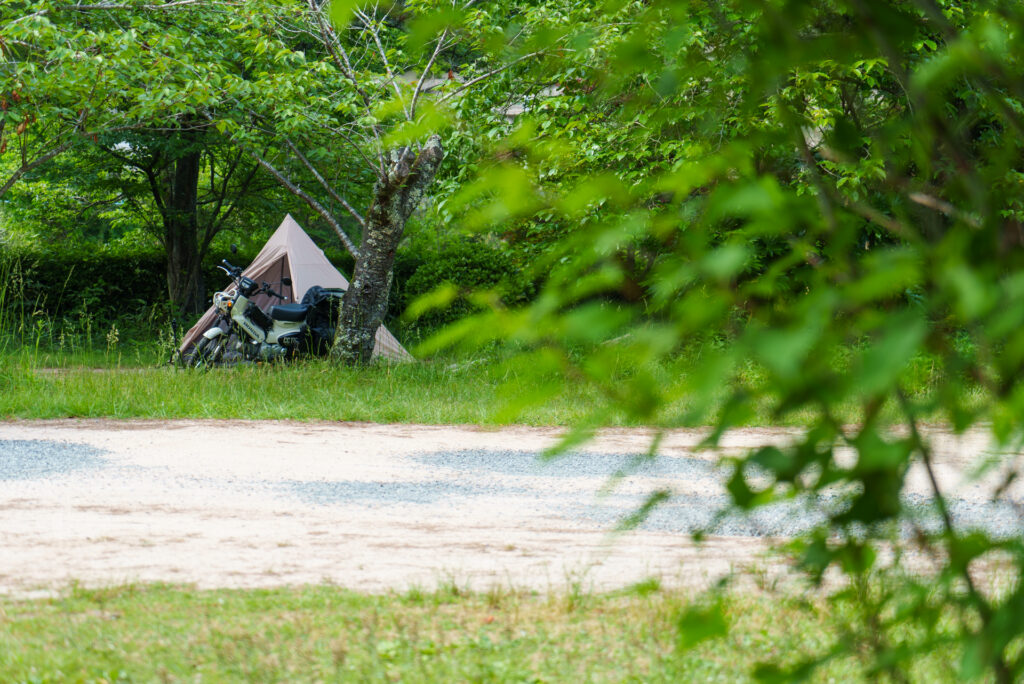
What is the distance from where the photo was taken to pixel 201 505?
5121 mm

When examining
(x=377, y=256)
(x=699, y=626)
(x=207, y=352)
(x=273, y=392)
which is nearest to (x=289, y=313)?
(x=207, y=352)

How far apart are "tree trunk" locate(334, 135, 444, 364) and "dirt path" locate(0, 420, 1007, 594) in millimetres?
3815

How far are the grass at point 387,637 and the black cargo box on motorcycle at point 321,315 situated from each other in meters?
8.63

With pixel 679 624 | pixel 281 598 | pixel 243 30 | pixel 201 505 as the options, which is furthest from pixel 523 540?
pixel 243 30

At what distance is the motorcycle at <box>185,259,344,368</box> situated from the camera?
1161cm

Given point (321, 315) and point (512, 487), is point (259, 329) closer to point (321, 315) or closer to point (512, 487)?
point (321, 315)

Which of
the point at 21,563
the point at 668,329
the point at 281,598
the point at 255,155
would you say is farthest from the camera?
the point at 255,155

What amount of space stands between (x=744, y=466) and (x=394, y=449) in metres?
6.22

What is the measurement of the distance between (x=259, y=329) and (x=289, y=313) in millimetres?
400

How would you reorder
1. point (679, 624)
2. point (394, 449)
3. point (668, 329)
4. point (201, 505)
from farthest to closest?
point (394, 449) < point (201, 505) < point (679, 624) < point (668, 329)

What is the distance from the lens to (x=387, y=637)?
3139mm

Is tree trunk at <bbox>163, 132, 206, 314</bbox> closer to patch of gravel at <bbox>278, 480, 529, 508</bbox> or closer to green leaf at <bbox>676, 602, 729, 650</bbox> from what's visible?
patch of gravel at <bbox>278, 480, 529, 508</bbox>

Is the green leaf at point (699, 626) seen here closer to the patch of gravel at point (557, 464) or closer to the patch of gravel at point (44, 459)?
the patch of gravel at point (557, 464)

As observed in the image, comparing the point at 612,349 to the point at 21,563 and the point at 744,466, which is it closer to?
the point at 744,466
